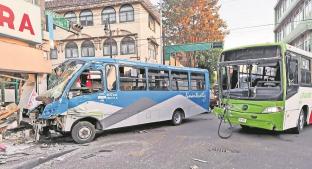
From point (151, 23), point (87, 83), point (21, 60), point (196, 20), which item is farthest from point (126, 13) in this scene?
point (87, 83)

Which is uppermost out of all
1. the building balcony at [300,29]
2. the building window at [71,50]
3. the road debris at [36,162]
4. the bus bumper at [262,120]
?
the building balcony at [300,29]

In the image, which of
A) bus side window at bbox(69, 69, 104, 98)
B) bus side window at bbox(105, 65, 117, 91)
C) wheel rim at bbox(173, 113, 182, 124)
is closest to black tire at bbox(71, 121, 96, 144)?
bus side window at bbox(69, 69, 104, 98)

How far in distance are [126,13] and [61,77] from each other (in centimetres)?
2217

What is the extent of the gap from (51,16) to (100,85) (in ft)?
33.0

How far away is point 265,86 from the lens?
10.4m

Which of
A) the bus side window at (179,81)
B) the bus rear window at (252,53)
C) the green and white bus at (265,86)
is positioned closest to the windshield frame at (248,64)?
the green and white bus at (265,86)

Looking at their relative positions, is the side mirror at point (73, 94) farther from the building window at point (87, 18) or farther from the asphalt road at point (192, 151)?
the building window at point (87, 18)

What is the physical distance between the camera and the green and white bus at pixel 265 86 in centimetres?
1009

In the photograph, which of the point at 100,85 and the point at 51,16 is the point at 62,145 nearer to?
the point at 100,85

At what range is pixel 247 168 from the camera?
6.93 meters

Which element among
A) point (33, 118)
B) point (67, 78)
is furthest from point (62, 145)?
point (67, 78)

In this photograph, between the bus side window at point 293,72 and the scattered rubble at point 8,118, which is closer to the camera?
the bus side window at point 293,72

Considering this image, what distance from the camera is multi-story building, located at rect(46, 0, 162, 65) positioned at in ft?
103

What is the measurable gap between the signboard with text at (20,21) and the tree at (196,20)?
2414 cm
